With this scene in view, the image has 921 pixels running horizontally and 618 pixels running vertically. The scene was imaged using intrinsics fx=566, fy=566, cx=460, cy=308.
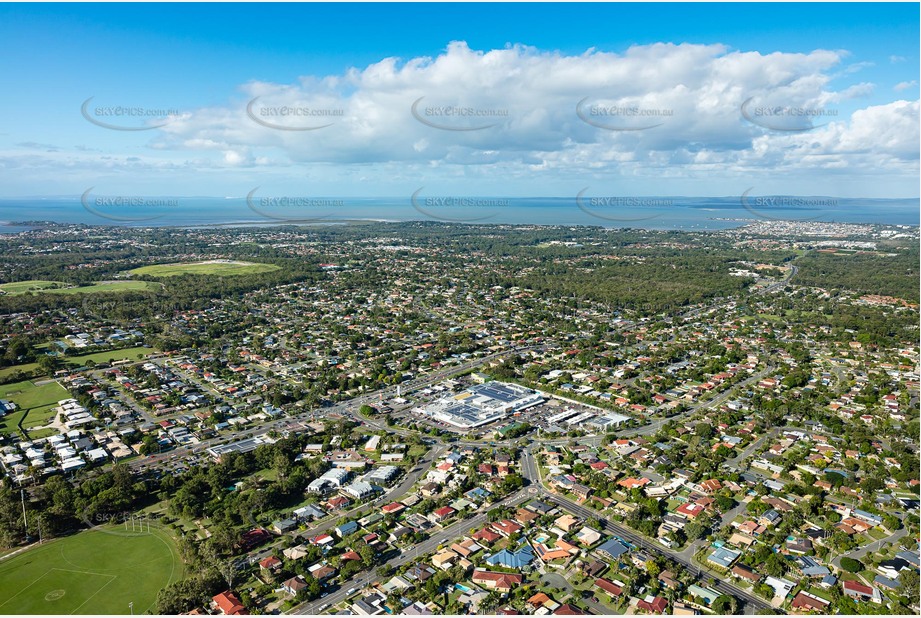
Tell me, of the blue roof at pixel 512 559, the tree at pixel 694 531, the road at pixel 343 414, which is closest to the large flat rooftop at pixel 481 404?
the road at pixel 343 414

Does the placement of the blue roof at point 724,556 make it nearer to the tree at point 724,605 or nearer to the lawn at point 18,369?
the tree at point 724,605

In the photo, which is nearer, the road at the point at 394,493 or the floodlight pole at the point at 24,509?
the floodlight pole at the point at 24,509

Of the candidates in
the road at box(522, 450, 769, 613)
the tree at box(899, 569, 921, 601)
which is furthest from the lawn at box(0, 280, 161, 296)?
the tree at box(899, 569, 921, 601)

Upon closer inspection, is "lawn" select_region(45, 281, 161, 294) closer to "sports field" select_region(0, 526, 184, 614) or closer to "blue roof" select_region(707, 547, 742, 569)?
"sports field" select_region(0, 526, 184, 614)

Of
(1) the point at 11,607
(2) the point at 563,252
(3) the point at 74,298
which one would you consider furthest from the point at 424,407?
(2) the point at 563,252

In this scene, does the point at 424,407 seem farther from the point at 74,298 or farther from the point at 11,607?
the point at 74,298

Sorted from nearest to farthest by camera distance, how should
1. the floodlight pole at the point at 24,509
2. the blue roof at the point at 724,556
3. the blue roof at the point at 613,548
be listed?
the blue roof at the point at 724,556 < the blue roof at the point at 613,548 < the floodlight pole at the point at 24,509

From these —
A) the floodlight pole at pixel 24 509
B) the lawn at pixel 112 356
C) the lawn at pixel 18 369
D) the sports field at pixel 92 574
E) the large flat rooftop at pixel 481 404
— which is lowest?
the sports field at pixel 92 574
